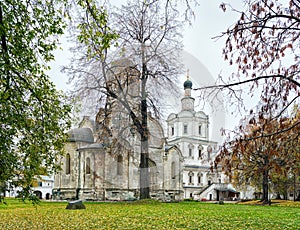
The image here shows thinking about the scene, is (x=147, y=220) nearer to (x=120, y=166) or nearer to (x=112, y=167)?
(x=112, y=167)

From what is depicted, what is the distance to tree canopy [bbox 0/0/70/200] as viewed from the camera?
6508mm

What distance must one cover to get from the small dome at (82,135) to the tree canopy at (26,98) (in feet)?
90.2

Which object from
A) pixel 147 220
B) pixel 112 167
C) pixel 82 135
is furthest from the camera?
pixel 82 135

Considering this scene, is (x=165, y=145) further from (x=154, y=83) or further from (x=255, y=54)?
(x=255, y=54)

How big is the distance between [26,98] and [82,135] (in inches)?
1122

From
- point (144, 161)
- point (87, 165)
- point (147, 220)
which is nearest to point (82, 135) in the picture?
point (87, 165)

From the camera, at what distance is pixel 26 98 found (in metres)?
7.30

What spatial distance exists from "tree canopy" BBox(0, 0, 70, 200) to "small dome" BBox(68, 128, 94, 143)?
27495 millimetres

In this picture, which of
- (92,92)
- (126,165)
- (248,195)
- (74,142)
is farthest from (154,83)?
(248,195)

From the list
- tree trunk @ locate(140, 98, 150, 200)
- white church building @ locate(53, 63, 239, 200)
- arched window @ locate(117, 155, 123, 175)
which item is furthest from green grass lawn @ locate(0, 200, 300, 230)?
arched window @ locate(117, 155, 123, 175)

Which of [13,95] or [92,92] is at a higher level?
[92,92]

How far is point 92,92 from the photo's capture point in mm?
22547

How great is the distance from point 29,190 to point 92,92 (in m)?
16.0

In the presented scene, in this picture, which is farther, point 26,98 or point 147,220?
point 147,220
